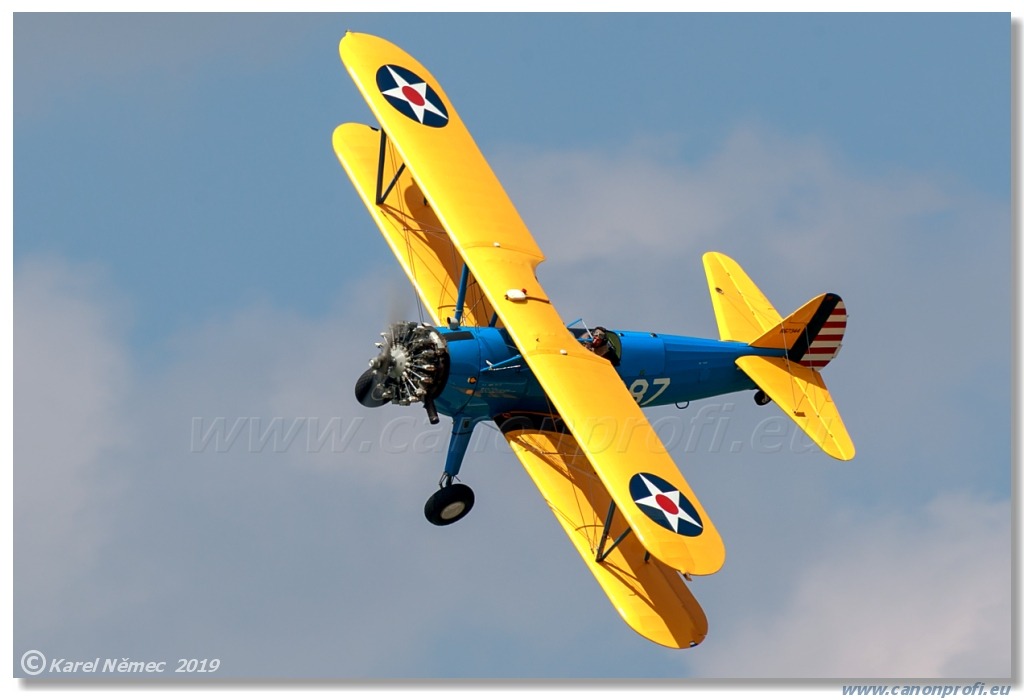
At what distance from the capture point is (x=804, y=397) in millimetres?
25328

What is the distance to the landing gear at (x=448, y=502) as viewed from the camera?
23.2 metres

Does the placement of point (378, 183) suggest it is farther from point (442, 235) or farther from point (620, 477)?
point (620, 477)

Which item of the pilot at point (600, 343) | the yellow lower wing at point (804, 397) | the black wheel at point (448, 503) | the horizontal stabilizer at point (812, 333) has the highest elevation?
the pilot at point (600, 343)

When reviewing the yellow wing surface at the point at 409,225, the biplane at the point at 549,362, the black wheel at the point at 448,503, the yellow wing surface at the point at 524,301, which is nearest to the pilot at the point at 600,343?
the biplane at the point at 549,362

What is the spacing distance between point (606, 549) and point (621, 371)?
2619mm

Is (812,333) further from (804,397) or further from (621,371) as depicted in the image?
(621,371)

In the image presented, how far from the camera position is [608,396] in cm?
2184

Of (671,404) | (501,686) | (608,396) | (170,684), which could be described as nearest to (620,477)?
(608,396)

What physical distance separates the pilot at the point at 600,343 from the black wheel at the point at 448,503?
94.7 inches

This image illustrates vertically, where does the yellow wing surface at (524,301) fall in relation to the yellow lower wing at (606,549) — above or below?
above

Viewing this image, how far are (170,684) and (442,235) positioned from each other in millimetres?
7354

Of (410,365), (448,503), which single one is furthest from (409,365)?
(448,503)

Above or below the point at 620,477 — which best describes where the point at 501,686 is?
below

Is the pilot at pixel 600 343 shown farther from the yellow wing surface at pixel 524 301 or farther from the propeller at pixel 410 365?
the propeller at pixel 410 365
